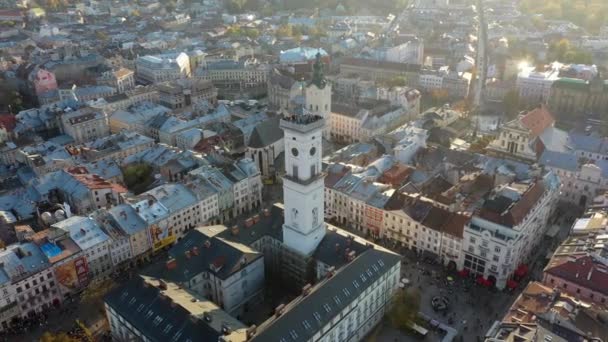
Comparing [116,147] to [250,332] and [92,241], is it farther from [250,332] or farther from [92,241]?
[250,332]

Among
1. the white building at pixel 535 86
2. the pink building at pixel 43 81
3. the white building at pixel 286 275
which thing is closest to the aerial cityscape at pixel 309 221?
the white building at pixel 286 275

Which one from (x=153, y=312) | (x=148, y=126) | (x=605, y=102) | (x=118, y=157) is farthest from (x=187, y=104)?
(x=605, y=102)

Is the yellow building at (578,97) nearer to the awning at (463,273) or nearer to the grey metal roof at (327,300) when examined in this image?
the awning at (463,273)

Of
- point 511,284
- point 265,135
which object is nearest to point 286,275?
point 511,284

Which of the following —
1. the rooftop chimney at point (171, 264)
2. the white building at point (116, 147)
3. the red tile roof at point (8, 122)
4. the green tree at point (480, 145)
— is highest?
the rooftop chimney at point (171, 264)

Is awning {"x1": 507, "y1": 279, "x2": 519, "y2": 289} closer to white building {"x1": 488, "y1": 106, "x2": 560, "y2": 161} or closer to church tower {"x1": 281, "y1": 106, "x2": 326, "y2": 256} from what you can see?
church tower {"x1": 281, "y1": 106, "x2": 326, "y2": 256}

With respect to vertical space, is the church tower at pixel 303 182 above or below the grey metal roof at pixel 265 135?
above
